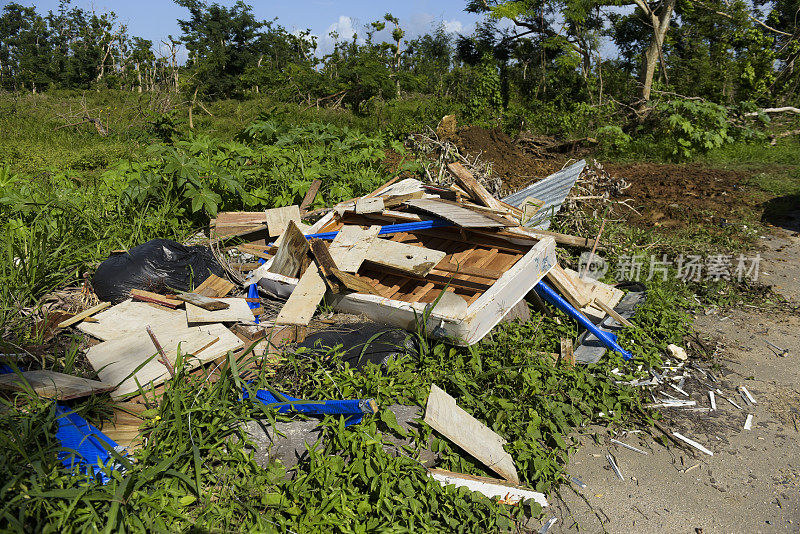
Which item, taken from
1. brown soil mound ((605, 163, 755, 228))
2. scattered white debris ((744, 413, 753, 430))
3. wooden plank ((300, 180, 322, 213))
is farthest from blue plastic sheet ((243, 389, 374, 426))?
brown soil mound ((605, 163, 755, 228))

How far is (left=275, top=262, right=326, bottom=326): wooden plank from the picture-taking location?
3.75 metres

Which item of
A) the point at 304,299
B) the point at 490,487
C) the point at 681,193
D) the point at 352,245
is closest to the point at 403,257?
the point at 352,245

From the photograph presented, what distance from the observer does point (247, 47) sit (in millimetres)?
20859

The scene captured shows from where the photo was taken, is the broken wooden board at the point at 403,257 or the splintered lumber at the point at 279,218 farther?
the splintered lumber at the point at 279,218

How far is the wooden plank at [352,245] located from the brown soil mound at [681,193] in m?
4.24

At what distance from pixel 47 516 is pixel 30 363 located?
1459mm

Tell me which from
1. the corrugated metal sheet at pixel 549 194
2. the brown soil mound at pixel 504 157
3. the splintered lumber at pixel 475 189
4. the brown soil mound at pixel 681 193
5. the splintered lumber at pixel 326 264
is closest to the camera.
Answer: the splintered lumber at pixel 326 264

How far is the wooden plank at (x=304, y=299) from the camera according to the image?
148 inches

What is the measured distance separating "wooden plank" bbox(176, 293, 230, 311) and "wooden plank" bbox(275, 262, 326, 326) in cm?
45

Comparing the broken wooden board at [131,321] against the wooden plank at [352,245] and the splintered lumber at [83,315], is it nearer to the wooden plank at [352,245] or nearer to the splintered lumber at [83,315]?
the splintered lumber at [83,315]

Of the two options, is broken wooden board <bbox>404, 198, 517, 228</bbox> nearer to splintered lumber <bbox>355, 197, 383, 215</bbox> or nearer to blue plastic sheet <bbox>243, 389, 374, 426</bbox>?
splintered lumber <bbox>355, 197, 383, 215</bbox>

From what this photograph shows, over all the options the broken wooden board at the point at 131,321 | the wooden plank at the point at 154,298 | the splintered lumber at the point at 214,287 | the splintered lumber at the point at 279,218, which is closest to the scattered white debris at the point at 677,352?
the splintered lumber at the point at 279,218

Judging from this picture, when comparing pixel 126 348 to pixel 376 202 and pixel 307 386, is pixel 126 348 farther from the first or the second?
pixel 376 202

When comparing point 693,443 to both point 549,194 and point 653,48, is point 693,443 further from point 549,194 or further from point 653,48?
point 653,48
